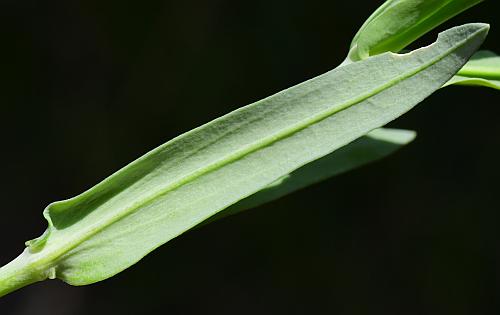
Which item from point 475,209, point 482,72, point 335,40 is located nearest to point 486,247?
point 475,209

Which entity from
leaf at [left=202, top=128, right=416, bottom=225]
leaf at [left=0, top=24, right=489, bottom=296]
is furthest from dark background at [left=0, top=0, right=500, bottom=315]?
leaf at [left=0, top=24, right=489, bottom=296]

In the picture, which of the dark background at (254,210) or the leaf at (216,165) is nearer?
the leaf at (216,165)

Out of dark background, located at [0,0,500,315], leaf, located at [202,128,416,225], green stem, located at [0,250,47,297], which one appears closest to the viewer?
green stem, located at [0,250,47,297]

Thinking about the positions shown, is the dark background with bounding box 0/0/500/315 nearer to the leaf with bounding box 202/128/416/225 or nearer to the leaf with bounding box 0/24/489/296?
the leaf with bounding box 202/128/416/225

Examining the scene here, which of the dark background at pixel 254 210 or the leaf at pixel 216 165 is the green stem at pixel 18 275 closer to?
the leaf at pixel 216 165

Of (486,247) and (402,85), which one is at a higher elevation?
(402,85)

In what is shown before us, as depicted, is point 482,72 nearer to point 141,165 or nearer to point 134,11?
point 141,165

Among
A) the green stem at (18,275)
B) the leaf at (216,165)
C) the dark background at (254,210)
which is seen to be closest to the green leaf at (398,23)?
the leaf at (216,165)
